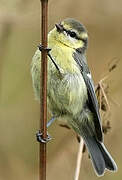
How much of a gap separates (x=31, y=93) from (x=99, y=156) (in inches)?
26.0

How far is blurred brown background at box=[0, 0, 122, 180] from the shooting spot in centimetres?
254

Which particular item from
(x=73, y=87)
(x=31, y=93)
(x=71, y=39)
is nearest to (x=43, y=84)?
(x=73, y=87)

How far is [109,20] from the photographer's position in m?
2.77

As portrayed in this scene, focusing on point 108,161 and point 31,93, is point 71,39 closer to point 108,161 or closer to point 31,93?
point 31,93

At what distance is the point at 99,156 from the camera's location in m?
2.42

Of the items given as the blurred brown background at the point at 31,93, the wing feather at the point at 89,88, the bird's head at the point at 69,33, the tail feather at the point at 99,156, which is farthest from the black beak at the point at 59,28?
the tail feather at the point at 99,156

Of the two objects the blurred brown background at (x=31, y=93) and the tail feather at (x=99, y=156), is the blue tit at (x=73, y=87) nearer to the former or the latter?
the tail feather at (x=99, y=156)

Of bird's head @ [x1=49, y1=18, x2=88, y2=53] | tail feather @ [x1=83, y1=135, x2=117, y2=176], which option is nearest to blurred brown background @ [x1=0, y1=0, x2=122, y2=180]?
tail feather @ [x1=83, y1=135, x2=117, y2=176]

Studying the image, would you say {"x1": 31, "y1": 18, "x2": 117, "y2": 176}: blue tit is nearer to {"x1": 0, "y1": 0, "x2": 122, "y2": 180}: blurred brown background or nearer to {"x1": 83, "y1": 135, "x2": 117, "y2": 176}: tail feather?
{"x1": 83, "y1": 135, "x2": 117, "y2": 176}: tail feather

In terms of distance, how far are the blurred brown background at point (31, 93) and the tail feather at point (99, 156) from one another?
0.11 m

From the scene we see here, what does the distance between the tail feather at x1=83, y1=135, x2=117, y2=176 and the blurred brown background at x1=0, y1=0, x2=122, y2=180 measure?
108mm

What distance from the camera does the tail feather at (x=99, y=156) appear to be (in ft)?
7.54

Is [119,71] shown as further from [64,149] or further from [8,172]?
[8,172]

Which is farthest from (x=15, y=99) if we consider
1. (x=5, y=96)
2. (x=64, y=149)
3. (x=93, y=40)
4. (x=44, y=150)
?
(x=44, y=150)
